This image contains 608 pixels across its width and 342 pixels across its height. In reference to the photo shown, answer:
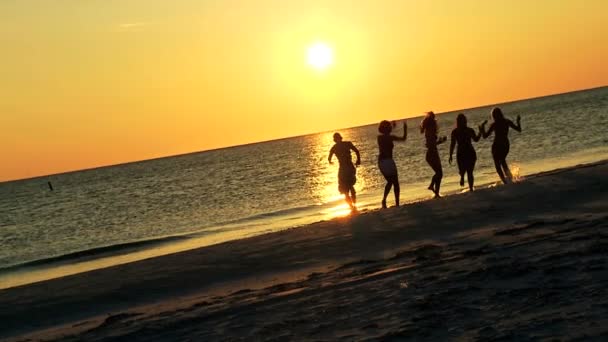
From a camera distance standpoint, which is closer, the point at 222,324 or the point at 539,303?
the point at 539,303

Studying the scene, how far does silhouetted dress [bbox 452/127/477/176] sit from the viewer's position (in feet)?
53.5

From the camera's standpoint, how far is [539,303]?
19.9 ft

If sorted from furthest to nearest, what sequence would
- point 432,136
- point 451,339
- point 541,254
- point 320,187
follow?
point 320,187
point 432,136
point 541,254
point 451,339

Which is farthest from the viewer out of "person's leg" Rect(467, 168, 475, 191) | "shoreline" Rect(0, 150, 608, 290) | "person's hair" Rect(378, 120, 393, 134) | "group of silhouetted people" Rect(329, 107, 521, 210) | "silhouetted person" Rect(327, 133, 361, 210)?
"shoreline" Rect(0, 150, 608, 290)

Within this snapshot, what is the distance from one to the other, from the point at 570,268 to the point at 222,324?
11.1ft

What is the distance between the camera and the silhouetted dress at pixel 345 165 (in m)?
15.9

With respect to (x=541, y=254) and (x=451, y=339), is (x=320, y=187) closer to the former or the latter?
(x=541, y=254)

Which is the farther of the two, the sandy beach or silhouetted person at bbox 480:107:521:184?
silhouetted person at bbox 480:107:521:184

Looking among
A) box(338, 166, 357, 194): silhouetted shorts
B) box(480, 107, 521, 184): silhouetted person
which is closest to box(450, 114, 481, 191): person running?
box(480, 107, 521, 184): silhouetted person

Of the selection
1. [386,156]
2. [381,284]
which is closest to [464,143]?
[386,156]

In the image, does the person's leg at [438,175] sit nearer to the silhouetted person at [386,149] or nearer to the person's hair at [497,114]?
the silhouetted person at [386,149]

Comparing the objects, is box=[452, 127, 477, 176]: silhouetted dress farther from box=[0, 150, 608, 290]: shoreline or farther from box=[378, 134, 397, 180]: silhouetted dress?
box=[0, 150, 608, 290]: shoreline

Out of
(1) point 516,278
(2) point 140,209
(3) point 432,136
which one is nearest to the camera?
(1) point 516,278

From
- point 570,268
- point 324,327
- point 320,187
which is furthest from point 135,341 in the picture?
point 320,187
